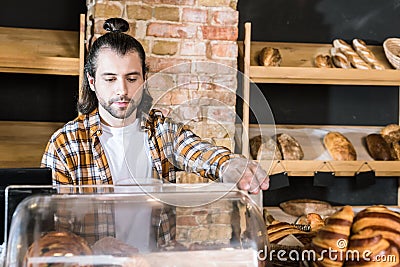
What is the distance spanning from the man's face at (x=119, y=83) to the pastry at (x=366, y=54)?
163 cm

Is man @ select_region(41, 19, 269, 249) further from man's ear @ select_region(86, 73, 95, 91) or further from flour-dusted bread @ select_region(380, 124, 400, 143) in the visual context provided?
flour-dusted bread @ select_region(380, 124, 400, 143)

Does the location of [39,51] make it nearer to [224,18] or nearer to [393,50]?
[224,18]

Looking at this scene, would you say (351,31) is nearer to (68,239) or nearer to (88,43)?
(88,43)

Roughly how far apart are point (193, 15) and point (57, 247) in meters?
2.24

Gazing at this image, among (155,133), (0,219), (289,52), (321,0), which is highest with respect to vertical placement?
(321,0)

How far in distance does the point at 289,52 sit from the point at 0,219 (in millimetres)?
2319

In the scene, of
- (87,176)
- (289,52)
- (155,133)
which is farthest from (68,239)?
(289,52)

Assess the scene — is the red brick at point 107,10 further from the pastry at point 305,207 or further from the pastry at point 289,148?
the pastry at point 305,207

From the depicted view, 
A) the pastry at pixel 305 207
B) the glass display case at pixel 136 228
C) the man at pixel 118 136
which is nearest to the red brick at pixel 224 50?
the pastry at pixel 305 207

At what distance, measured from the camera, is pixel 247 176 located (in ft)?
3.49

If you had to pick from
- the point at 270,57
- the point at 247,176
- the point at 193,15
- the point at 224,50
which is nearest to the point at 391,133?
the point at 270,57

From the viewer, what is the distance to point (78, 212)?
87 cm

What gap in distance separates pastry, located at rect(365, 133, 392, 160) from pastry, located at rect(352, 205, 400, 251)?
2.42 metres

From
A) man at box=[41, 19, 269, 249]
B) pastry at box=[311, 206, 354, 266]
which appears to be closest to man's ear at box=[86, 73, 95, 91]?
man at box=[41, 19, 269, 249]
